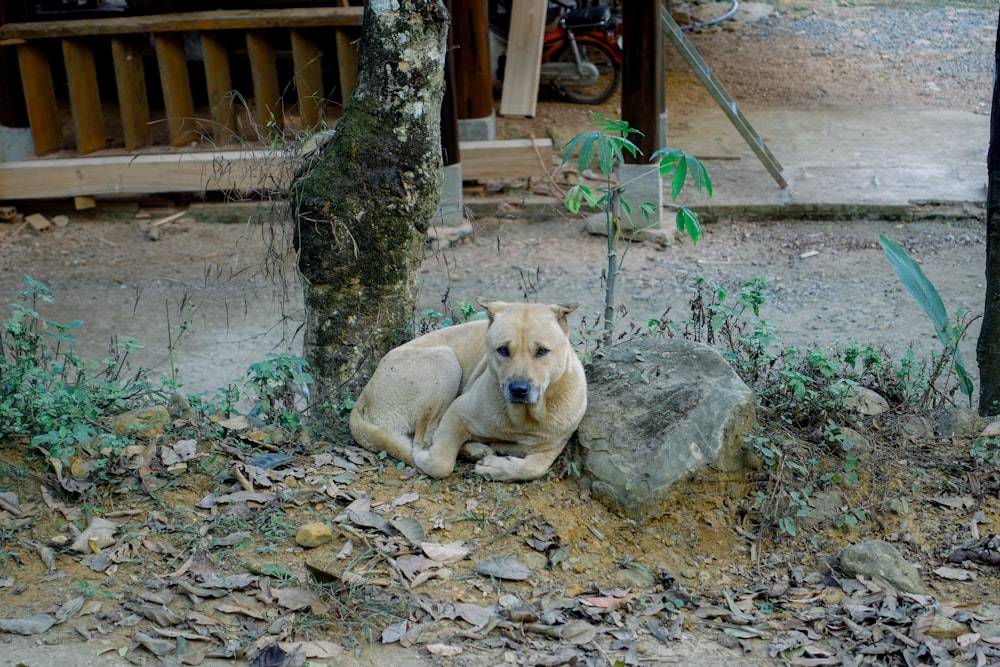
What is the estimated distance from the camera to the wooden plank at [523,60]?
13.1 m

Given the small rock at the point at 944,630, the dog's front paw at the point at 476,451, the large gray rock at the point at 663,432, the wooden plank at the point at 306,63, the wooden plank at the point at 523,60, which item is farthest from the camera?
the wooden plank at the point at 523,60

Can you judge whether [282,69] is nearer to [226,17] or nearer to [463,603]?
[226,17]

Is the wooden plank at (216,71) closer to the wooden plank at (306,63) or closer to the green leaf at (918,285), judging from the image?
the wooden plank at (306,63)

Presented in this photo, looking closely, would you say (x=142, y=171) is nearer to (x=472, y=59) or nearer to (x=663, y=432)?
(x=472, y=59)

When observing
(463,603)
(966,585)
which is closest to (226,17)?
(463,603)

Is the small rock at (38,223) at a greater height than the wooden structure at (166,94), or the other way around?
the wooden structure at (166,94)

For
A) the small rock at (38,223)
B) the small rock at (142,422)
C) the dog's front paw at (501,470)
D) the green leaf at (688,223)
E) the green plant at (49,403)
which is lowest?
the small rock at (38,223)

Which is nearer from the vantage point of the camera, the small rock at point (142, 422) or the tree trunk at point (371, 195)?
the small rock at point (142, 422)

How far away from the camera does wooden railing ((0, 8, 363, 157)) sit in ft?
38.9

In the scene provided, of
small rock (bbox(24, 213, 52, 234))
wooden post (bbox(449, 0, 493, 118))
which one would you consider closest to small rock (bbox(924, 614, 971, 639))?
wooden post (bbox(449, 0, 493, 118))

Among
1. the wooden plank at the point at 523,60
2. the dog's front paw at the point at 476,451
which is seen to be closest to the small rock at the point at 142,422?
the dog's front paw at the point at 476,451

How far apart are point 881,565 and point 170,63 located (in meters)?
10.7

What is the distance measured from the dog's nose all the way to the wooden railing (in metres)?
8.07

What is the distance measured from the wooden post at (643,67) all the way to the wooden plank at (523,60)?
2.12 metres
